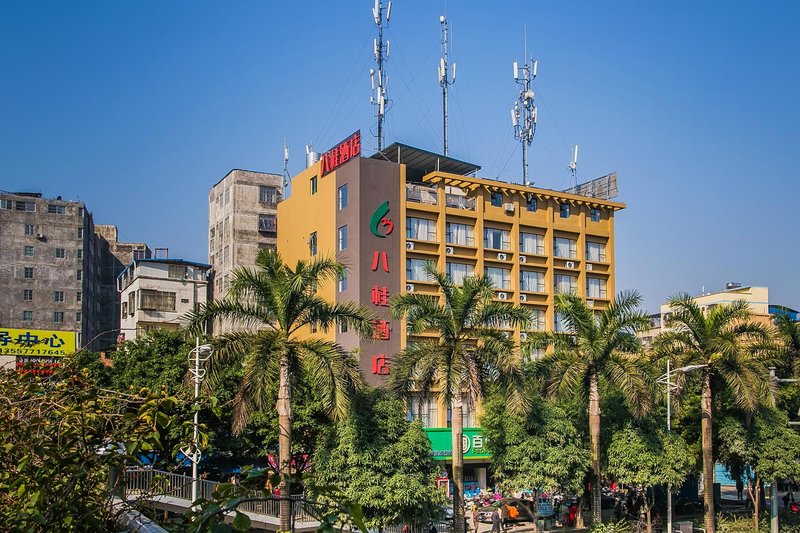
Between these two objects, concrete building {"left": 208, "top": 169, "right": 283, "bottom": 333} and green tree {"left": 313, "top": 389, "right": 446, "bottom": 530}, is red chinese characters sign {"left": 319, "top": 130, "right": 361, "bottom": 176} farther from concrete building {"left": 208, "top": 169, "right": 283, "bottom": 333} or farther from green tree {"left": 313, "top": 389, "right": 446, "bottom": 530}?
green tree {"left": 313, "top": 389, "right": 446, "bottom": 530}

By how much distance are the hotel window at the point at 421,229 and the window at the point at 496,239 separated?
3.96 metres

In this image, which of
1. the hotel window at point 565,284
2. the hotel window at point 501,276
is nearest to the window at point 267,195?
the hotel window at point 501,276

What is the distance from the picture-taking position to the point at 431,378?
102ft

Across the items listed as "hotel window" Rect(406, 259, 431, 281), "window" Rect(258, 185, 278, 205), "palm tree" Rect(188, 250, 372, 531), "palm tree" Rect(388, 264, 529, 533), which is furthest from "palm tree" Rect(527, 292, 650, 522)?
"window" Rect(258, 185, 278, 205)

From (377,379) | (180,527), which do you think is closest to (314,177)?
(377,379)

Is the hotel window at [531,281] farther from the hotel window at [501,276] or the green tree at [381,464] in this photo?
the green tree at [381,464]

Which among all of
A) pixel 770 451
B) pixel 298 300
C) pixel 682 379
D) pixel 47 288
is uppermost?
pixel 47 288

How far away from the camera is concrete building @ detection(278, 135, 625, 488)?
50.9m

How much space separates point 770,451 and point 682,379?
5.71 metres

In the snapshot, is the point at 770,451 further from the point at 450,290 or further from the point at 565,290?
the point at 565,290

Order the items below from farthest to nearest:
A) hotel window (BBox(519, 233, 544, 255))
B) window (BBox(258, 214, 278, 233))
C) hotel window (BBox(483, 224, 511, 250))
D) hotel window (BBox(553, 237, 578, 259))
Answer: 1. window (BBox(258, 214, 278, 233))
2. hotel window (BBox(553, 237, 578, 259))
3. hotel window (BBox(519, 233, 544, 255))
4. hotel window (BBox(483, 224, 511, 250))

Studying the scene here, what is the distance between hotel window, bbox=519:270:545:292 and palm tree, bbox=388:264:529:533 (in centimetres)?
2622

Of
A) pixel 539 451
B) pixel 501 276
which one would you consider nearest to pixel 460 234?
pixel 501 276

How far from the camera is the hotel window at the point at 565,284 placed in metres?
58.8
